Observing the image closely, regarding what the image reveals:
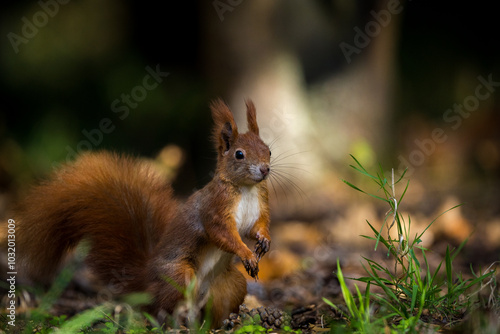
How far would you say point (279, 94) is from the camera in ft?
20.0

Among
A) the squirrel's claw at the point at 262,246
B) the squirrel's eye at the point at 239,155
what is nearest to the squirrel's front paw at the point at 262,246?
the squirrel's claw at the point at 262,246

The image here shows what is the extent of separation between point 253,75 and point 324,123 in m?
1.11

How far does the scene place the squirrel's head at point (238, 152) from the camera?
2.61 meters

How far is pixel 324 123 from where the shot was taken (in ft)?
21.7

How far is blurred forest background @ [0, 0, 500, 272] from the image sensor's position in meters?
5.98

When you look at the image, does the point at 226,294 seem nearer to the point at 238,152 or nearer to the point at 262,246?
the point at 262,246

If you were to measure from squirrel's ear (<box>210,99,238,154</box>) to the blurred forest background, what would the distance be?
2.39 metres

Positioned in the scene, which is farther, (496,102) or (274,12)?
(496,102)

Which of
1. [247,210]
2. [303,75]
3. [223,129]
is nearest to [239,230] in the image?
[247,210]

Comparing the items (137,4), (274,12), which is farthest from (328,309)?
(137,4)

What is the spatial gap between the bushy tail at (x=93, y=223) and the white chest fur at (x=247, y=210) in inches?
20.2

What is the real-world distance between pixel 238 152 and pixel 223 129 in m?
0.15

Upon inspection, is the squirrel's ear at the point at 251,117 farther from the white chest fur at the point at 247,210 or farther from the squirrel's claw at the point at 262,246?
the squirrel's claw at the point at 262,246

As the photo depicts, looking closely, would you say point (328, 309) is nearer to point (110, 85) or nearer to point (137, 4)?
point (110, 85)
